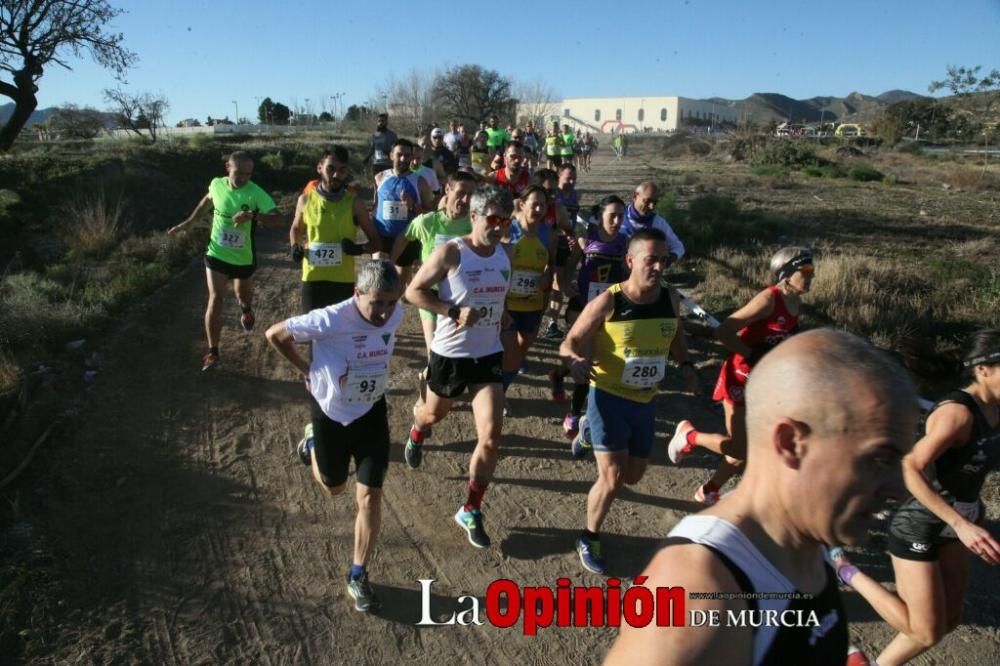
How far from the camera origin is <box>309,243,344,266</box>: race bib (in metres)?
6.35

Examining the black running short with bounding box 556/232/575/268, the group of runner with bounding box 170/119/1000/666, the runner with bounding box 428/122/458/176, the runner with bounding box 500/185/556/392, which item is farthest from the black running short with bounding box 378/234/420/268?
the runner with bounding box 428/122/458/176

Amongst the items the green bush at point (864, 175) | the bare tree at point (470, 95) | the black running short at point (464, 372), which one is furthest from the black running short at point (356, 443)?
the bare tree at point (470, 95)

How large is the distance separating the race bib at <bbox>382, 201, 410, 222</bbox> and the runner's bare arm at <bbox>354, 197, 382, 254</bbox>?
1327mm

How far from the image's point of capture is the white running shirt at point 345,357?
158 inches

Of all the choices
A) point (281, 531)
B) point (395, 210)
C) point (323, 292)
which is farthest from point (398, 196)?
point (281, 531)

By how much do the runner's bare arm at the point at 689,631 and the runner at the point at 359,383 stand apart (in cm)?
268

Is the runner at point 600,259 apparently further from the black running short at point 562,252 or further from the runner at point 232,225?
the runner at point 232,225

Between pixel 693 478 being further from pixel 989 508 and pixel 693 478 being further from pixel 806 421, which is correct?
pixel 806 421

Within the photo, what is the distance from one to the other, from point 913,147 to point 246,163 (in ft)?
171

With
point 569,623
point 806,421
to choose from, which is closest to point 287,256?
point 569,623

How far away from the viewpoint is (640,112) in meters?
115

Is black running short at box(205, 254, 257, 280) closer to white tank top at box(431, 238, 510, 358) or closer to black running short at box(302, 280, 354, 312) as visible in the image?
black running short at box(302, 280, 354, 312)

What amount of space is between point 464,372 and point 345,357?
3.55 ft

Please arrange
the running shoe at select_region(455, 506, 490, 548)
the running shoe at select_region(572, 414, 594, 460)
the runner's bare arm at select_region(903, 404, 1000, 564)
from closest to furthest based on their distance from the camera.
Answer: the runner's bare arm at select_region(903, 404, 1000, 564) < the running shoe at select_region(455, 506, 490, 548) < the running shoe at select_region(572, 414, 594, 460)
